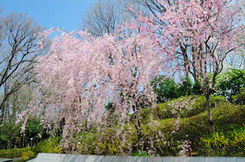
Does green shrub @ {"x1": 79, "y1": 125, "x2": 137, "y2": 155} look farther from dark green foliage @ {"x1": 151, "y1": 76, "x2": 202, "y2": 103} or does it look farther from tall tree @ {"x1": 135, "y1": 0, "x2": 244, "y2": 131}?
dark green foliage @ {"x1": 151, "y1": 76, "x2": 202, "y2": 103}

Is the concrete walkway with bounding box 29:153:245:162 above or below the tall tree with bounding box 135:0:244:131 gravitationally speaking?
below

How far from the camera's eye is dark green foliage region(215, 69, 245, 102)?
8.05 metres

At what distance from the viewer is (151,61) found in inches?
205

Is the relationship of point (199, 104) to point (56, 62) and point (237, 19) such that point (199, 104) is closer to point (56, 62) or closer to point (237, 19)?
point (237, 19)

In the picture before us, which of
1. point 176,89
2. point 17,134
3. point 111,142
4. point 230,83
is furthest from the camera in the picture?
point 17,134

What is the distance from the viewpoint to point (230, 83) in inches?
324

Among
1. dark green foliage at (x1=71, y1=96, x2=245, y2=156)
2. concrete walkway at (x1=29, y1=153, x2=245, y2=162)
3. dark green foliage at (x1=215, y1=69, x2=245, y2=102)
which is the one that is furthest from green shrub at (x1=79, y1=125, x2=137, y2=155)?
dark green foliage at (x1=215, y1=69, x2=245, y2=102)

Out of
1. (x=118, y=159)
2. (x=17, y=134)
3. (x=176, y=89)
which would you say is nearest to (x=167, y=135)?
(x=118, y=159)

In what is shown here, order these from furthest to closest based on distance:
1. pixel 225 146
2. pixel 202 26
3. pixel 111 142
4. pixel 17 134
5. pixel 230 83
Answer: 1. pixel 17 134
2. pixel 230 83
3. pixel 111 142
4. pixel 202 26
5. pixel 225 146

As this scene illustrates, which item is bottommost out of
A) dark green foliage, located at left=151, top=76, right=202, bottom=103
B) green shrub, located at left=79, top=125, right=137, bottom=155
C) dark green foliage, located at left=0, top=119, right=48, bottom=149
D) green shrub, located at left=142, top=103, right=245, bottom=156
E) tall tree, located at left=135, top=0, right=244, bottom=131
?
dark green foliage, located at left=0, top=119, right=48, bottom=149

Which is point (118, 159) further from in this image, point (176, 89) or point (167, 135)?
point (176, 89)

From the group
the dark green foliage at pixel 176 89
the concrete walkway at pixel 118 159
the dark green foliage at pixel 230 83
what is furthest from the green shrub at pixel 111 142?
the dark green foliage at pixel 230 83

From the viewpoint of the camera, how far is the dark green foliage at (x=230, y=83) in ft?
26.4

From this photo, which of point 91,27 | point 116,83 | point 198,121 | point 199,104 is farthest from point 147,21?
point 91,27
